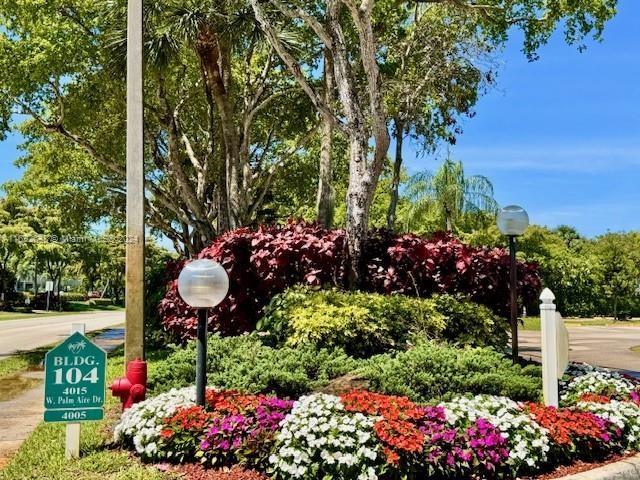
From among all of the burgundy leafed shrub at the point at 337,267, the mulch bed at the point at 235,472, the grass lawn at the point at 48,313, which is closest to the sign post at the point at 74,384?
the mulch bed at the point at 235,472

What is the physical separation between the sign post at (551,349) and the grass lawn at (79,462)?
139 inches

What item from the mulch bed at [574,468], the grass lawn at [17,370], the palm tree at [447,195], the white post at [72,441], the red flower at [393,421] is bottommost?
the grass lawn at [17,370]

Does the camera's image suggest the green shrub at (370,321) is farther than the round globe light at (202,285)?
Yes

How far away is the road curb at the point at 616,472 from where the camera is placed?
14.6ft

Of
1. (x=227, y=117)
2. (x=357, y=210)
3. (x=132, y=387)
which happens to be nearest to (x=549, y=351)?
(x=357, y=210)

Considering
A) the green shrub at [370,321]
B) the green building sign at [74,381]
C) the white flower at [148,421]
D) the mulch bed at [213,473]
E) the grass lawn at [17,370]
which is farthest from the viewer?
the grass lawn at [17,370]

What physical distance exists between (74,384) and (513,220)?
5.04 meters

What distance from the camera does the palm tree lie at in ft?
82.9

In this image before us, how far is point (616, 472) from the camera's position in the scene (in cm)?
460

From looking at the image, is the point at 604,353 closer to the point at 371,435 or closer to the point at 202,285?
the point at 371,435

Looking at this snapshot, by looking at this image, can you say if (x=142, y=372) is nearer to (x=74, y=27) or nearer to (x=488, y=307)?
(x=488, y=307)

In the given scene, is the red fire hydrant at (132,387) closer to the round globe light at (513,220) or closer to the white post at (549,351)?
the white post at (549,351)

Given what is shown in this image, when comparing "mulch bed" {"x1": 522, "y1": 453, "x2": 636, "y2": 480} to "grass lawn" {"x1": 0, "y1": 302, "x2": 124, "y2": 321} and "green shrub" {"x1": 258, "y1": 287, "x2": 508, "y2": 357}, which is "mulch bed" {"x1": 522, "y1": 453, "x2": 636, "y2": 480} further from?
"grass lawn" {"x1": 0, "y1": 302, "x2": 124, "y2": 321}

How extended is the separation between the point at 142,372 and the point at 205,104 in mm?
15602
